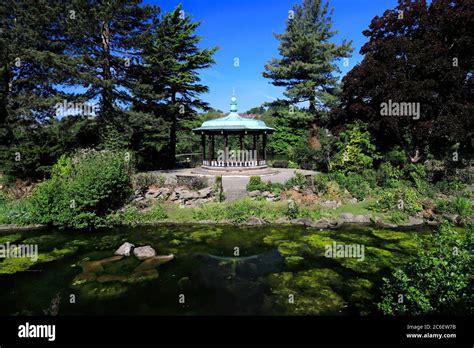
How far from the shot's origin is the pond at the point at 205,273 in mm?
7410

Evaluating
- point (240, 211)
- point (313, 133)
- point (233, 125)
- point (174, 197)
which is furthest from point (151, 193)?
point (313, 133)

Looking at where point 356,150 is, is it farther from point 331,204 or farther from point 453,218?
point 453,218

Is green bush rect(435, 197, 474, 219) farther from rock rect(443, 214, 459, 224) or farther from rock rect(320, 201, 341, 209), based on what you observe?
rock rect(320, 201, 341, 209)

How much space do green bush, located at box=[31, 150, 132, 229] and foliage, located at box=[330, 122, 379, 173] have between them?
14.9 m

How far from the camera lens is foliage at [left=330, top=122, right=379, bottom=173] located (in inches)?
771

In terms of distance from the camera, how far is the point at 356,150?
1953 cm

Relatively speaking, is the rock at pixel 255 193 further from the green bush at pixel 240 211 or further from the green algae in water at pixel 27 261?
the green algae in water at pixel 27 261

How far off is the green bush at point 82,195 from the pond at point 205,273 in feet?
2.50

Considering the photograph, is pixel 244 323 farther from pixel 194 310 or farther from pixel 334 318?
pixel 194 310

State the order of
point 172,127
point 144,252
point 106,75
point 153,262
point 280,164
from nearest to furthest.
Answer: point 153,262, point 144,252, point 106,75, point 172,127, point 280,164

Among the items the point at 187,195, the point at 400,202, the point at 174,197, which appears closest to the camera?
the point at 400,202

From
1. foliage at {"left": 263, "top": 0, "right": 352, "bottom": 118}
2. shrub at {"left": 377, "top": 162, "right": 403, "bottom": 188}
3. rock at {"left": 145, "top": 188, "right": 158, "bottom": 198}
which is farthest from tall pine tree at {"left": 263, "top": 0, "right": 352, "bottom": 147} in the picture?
rock at {"left": 145, "top": 188, "right": 158, "bottom": 198}

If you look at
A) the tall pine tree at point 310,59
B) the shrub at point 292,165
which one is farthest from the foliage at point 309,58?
the shrub at point 292,165

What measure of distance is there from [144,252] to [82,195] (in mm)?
5439
